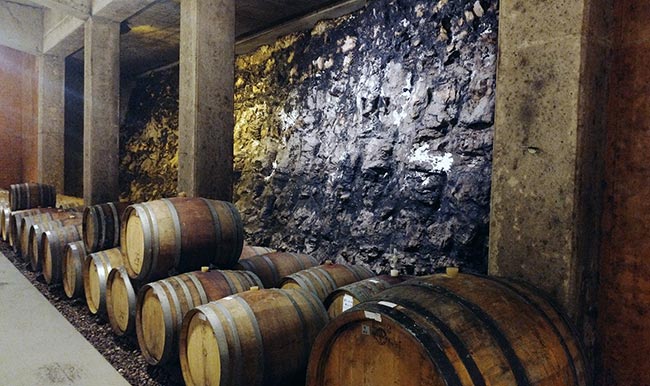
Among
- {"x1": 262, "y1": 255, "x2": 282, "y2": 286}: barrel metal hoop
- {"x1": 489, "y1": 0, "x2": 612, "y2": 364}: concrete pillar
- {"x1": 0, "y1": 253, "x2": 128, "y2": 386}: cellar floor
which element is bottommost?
{"x1": 0, "y1": 253, "x2": 128, "y2": 386}: cellar floor

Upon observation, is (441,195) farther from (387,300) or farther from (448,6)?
(387,300)

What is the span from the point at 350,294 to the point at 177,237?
157cm

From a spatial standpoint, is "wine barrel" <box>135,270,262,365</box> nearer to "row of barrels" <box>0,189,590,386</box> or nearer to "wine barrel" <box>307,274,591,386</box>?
"row of barrels" <box>0,189,590,386</box>

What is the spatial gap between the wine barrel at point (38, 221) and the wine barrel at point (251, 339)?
4.25m

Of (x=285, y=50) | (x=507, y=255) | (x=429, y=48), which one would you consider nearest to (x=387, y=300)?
(x=507, y=255)

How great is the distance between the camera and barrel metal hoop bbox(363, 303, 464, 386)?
1.40 m

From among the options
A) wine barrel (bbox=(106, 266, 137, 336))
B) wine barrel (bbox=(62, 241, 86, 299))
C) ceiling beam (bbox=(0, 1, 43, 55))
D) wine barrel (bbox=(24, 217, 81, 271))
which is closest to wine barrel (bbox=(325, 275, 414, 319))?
wine barrel (bbox=(106, 266, 137, 336))

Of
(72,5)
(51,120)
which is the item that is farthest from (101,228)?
(51,120)

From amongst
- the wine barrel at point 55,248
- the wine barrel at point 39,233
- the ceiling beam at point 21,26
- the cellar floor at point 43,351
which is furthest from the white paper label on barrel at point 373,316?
the ceiling beam at point 21,26

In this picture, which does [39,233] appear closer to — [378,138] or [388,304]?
[378,138]

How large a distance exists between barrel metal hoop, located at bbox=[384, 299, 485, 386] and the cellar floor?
8.73 feet

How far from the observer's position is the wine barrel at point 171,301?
3.08m

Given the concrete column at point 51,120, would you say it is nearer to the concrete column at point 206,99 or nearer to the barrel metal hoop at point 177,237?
the concrete column at point 206,99

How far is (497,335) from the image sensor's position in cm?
162
